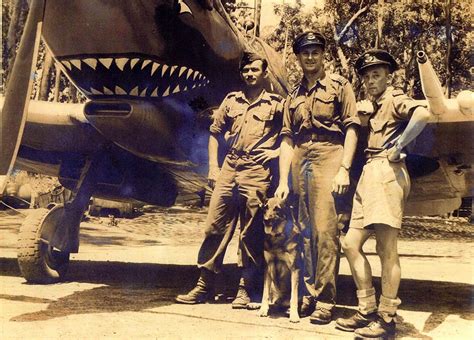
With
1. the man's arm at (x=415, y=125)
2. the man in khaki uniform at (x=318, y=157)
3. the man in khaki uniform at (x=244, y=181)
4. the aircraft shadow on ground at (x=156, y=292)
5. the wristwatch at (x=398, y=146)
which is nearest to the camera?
the man's arm at (x=415, y=125)

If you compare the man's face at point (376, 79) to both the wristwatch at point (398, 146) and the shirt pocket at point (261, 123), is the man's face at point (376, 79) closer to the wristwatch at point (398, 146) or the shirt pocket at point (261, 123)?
the wristwatch at point (398, 146)

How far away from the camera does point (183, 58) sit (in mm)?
4887

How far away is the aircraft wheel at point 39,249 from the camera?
5836mm

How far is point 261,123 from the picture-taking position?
471cm

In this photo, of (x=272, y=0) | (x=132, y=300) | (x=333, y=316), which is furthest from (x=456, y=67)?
(x=132, y=300)

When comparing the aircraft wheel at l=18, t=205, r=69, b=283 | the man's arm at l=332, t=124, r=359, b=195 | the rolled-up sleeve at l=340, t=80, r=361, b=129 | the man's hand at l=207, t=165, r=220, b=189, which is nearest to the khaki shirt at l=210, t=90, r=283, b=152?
the man's hand at l=207, t=165, r=220, b=189

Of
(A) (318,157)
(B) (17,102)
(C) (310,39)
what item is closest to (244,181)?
(A) (318,157)

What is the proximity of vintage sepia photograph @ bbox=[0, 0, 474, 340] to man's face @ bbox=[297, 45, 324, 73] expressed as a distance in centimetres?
2

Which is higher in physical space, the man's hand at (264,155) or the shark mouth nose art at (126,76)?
the shark mouth nose art at (126,76)

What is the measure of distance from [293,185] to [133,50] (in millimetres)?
1675

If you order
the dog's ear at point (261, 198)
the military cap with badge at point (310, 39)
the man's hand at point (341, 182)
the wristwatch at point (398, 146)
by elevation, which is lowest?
the dog's ear at point (261, 198)

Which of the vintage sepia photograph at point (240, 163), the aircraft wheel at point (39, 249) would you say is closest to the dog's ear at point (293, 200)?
the vintage sepia photograph at point (240, 163)

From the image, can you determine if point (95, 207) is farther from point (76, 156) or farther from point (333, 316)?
point (333, 316)

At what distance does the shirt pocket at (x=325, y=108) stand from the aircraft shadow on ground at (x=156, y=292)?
1.61 meters
